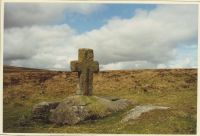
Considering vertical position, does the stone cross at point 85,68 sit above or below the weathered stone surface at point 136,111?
above

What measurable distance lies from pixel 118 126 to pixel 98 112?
1.24m

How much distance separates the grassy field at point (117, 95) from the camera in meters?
15.2

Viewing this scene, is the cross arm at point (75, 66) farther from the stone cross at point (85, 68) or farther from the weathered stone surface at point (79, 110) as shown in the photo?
the weathered stone surface at point (79, 110)

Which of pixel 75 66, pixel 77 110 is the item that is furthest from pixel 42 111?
pixel 75 66

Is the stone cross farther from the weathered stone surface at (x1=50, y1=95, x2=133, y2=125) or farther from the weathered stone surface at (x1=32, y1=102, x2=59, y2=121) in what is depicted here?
the weathered stone surface at (x1=32, y1=102, x2=59, y2=121)

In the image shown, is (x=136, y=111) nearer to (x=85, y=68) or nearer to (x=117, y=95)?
(x=85, y=68)

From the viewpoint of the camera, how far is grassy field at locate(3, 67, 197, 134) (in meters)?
15.2

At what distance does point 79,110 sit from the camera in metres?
16.0

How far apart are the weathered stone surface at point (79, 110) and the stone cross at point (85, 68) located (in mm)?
384

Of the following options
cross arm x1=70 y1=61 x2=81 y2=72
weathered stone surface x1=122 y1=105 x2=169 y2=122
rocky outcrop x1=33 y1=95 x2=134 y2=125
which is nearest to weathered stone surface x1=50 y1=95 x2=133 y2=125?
rocky outcrop x1=33 y1=95 x2=134 y2=125

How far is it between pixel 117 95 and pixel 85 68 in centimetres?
586

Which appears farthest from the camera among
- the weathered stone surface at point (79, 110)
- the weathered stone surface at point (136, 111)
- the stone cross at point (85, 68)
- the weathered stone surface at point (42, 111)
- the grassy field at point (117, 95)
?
the weathered stone surface at point (42, 111)

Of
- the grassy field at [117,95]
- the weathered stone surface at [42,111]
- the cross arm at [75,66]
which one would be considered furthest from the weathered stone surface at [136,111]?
the weathered stone surface at [42,111]

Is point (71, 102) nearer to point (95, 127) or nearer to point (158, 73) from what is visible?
point (95, 127)
